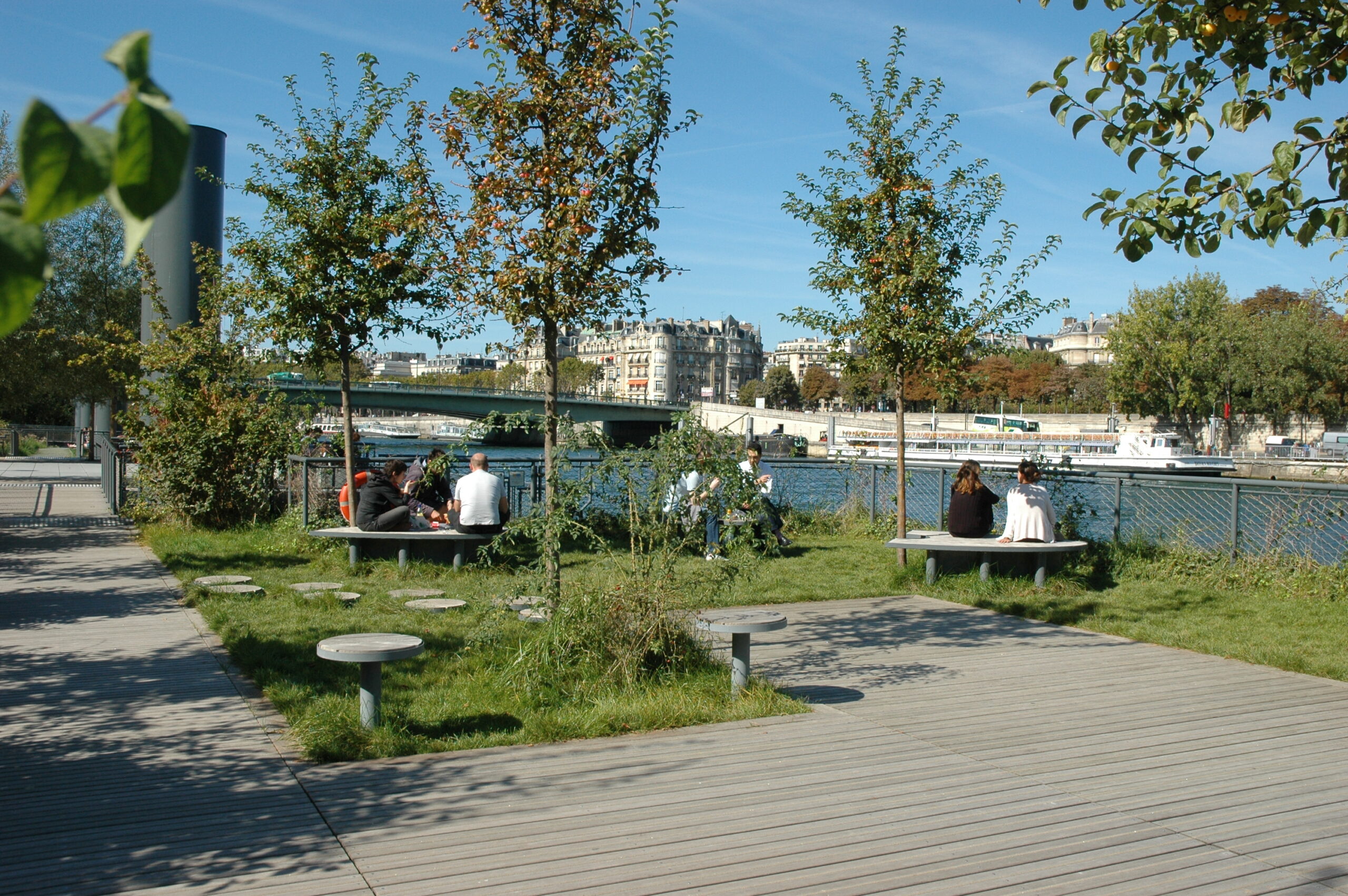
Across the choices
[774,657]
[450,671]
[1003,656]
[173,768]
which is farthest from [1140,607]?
[173,768]

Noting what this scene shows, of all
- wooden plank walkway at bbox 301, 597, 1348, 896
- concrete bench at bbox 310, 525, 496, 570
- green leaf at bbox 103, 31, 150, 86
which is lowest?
wooden plank walkway at bbox 301, 597, 1348, 896

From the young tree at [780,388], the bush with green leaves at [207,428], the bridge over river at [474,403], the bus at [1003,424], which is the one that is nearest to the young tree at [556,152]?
the bush with green leaves at [207,428]

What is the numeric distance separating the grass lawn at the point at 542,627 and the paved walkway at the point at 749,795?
0.97ft

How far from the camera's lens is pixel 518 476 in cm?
1638

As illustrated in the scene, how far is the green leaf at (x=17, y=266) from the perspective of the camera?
791 millimetres

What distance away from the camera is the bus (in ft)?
232

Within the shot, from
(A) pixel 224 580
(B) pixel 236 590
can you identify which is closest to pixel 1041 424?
(A) pixel 224 580

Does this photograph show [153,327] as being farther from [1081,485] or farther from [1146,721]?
[1146,721]

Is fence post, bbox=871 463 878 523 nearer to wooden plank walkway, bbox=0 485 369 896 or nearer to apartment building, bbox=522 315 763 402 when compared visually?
wooden plank walkway, bbox=0 485 369 896

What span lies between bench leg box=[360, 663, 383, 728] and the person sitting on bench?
6370mm

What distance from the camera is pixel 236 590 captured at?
404 inches

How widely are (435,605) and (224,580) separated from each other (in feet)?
8.55

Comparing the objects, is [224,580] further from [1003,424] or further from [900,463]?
[1003,424]

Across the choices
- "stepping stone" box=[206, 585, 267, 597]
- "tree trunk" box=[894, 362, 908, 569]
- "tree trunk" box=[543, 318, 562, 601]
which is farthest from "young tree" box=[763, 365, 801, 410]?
"tree trunk" box=[543, 318, 562, 601]
